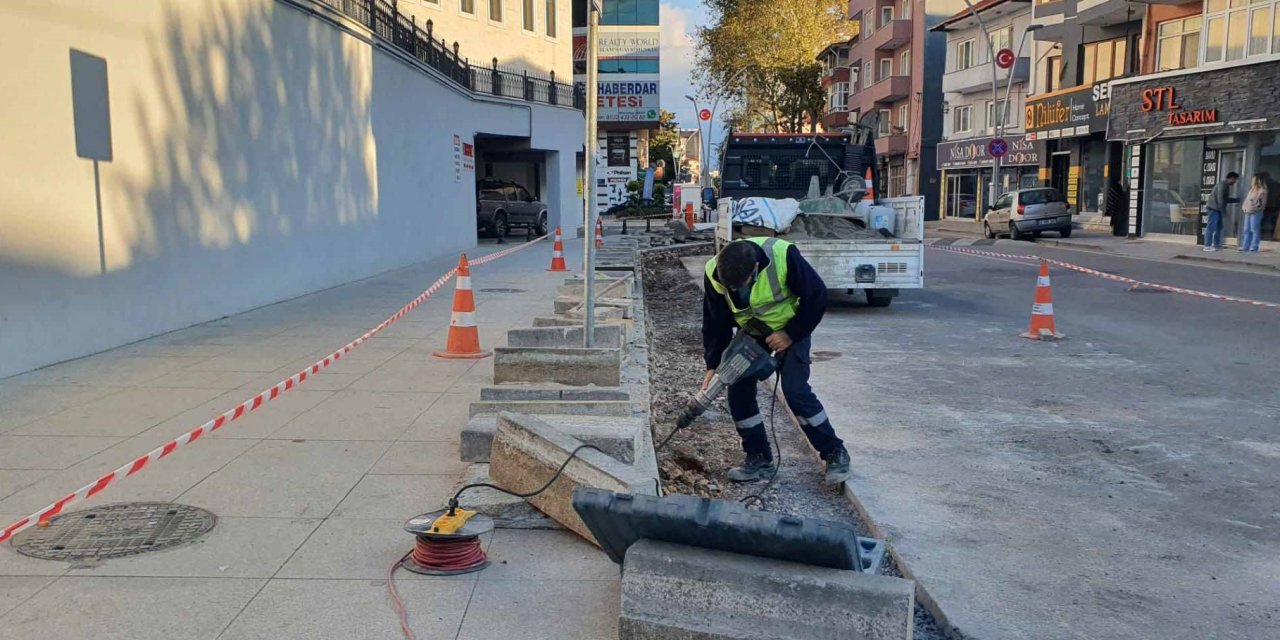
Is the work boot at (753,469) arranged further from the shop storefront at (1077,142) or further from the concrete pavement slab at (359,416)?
the shop storefront at (1077,142)

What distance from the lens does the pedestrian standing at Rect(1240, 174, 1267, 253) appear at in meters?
20.8

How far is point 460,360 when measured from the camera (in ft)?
28.9

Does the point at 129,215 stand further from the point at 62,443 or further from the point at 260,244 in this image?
the point at 62,443

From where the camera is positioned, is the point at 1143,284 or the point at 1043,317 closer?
the point at 1043,317

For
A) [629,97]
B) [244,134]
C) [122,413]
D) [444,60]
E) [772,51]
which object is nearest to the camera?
[122,413]

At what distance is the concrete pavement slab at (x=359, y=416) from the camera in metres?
6.10

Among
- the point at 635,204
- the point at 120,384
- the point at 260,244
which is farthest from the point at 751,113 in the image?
the point at 120,384

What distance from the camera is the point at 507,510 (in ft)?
15.1

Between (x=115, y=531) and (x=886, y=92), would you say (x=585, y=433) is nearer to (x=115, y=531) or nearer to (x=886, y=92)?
(x=115, y=531)

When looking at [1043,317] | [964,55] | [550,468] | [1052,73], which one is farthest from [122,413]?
[964,55]

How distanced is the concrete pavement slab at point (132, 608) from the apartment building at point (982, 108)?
3592cm

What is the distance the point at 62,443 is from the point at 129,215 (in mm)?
4124

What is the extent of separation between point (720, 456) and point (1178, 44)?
86.8 feet

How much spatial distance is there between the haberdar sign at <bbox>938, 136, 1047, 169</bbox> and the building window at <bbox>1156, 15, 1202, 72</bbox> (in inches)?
386
